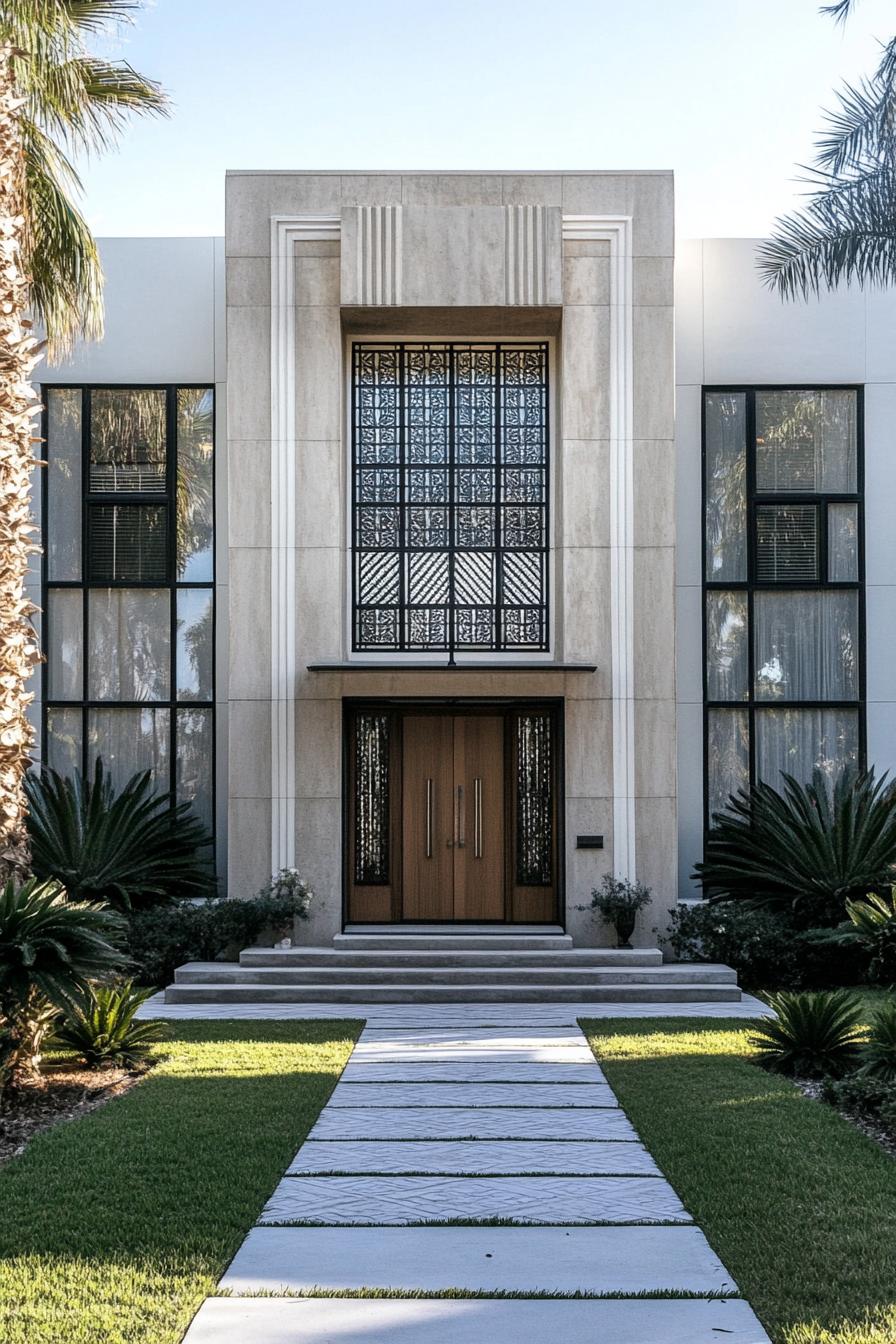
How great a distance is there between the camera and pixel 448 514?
16.6m

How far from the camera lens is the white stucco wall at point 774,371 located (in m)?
17.7

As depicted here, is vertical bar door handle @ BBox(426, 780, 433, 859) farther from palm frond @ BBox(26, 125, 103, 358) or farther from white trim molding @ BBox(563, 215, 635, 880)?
palm frond @ BBox(26, 125, 103, 358)

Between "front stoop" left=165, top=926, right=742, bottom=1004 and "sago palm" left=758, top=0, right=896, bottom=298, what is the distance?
754 centimetres

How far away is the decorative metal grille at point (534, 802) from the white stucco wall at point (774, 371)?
195cm

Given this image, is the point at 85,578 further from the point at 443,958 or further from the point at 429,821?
the point at 443,958

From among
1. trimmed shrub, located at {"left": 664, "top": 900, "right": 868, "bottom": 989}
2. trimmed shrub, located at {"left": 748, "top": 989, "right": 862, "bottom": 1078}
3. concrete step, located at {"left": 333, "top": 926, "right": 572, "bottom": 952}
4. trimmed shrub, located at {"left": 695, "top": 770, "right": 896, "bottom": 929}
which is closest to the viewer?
trimmed shrub, located at {"left": 748, "top": 989, "right": 862, "bottom": 1078}

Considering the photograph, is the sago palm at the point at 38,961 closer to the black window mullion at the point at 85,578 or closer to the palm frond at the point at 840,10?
the black window mullion at the point at 85,578

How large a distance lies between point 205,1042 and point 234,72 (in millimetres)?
8240

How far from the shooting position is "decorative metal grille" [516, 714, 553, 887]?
1667 cm

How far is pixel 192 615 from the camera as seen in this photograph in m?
17.8

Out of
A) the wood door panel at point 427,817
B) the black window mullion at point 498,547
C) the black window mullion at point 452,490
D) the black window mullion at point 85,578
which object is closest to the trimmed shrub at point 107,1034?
the wood door panel at point 427,817

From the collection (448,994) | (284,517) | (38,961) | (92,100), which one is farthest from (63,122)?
(448,994)

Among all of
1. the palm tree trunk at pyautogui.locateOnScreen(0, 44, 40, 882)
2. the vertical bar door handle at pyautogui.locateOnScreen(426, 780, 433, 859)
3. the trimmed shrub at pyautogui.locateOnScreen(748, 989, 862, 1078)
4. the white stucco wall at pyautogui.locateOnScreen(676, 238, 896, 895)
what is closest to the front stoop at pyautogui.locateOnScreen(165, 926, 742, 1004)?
the vertical bar door handle at pyautogui.locateOnScreen(426, 780, 433, 859)

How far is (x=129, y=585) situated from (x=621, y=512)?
6.30m
